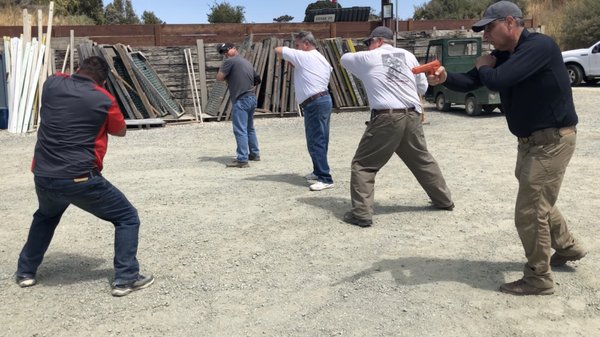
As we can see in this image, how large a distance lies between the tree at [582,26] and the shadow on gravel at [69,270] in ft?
91.7

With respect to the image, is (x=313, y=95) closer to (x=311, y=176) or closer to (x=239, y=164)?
(x=311, y=176)

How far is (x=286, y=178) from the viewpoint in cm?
734

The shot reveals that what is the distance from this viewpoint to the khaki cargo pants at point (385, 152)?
16.7 feet

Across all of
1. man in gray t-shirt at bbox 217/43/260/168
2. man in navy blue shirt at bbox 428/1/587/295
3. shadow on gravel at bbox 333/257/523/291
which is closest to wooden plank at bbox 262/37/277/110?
man in gray t-shirt at bbox 217/43/260/168

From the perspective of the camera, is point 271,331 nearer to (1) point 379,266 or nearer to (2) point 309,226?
(1) point 379,266

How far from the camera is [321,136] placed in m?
6.54

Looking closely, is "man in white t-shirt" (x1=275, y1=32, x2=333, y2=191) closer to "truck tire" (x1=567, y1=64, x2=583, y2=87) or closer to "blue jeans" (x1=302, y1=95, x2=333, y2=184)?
"blue jeans" (x1=302, y1=95, x2=333, y2=184)

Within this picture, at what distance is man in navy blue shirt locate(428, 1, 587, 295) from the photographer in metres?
3.38

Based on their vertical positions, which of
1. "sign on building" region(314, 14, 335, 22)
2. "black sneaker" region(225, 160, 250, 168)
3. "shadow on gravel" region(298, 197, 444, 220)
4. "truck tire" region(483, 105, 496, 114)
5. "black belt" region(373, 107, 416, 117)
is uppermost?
"sign on building" region(314, 14, 335, 22)

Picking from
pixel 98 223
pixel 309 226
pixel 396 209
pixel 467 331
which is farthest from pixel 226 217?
pixel 467 331

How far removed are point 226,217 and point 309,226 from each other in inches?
34.8

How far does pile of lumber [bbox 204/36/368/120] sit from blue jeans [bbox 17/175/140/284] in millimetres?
9807

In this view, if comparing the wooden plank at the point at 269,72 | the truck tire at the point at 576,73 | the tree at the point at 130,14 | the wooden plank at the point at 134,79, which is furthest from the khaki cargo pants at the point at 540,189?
the tree at the point at 130,14

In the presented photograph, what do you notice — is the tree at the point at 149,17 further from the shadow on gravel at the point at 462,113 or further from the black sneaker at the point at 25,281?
the black sneaker at the point at 25,281
